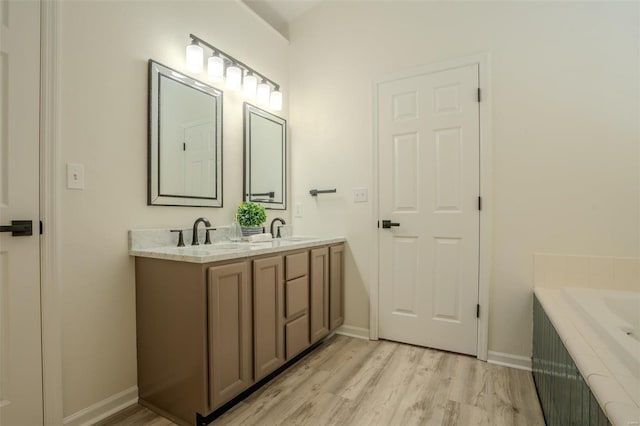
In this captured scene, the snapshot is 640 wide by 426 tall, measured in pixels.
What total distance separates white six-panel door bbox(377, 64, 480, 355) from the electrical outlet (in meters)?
0.13

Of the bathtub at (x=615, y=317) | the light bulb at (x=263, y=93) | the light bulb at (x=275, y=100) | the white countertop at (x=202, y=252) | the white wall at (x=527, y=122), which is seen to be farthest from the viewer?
the light bulb at (x=275, y=100)

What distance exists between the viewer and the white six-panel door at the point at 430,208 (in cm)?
220

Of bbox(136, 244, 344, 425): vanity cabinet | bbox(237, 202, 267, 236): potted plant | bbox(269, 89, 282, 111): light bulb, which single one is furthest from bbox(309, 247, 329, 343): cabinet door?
bbox(269, 89, 282, 111): light bulb

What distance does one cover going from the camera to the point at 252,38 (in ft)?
8.30

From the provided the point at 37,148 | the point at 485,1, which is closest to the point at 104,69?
the point at 37,148

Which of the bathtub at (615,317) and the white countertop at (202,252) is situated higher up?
the white countertop at (202,252)

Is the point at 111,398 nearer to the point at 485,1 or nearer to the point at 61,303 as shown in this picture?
the point at 61,303

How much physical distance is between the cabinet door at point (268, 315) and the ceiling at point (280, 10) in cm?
223

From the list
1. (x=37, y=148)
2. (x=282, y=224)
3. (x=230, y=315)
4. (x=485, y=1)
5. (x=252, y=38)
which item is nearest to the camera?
Result: (x=37, y=148)

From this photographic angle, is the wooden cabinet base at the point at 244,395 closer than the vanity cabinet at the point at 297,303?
Yes

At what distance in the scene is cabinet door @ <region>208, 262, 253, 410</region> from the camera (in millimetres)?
1447

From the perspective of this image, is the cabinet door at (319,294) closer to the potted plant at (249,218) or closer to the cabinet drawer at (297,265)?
the cabinet drawer at (297,265)

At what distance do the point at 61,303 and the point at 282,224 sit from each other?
62.7 inches

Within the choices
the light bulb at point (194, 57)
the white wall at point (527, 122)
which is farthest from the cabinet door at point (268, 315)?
the light bulb at point (194, 57)
